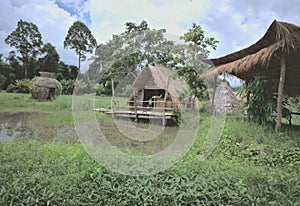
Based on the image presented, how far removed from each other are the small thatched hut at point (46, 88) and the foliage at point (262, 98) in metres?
4.56

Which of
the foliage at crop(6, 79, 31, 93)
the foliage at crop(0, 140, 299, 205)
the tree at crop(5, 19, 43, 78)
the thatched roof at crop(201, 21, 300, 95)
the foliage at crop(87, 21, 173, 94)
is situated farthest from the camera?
the foliage at crop(6, 79, 31, 93)

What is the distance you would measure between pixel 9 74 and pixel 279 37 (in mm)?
4414

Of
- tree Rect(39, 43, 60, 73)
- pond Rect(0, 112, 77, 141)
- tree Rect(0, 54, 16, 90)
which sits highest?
tree Rect(39, 43, 60, 73)

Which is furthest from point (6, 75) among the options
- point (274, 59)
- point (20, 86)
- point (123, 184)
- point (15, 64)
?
point (274, 59)

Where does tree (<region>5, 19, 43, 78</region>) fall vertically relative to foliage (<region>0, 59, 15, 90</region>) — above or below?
above

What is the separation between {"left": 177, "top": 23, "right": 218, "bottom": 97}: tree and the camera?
6.79 ft

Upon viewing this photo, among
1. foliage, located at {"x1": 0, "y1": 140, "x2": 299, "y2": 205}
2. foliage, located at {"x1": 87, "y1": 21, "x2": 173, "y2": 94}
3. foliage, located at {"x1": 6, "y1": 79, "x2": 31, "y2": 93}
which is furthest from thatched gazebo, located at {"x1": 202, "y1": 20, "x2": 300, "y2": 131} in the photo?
foliage, located at {"x1": 6, "y1": 79, "x2": 31, "y2": 93}

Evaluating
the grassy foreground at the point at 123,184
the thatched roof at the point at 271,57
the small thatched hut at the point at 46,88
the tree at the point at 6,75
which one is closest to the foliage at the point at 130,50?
the thatched roof at the point at 271,57

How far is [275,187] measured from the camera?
1669mm

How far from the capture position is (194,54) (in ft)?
6.84

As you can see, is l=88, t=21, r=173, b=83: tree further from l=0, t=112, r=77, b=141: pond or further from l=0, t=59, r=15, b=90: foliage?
l=0, t=59, r=15, b=90: foliage

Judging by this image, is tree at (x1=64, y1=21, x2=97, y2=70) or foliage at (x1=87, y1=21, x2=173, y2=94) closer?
foliage at (x1=87, y1=21, x2=173, y2=94)

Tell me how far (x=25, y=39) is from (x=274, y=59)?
4.24m

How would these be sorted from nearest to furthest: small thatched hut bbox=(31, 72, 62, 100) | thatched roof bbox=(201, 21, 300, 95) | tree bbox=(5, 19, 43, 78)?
thatched roof bbox=(201, 21, 300, 95) < tree bbox=(5, 19, 43, 78) < small thatched hut bbox=(31, 72, 62, 100)
